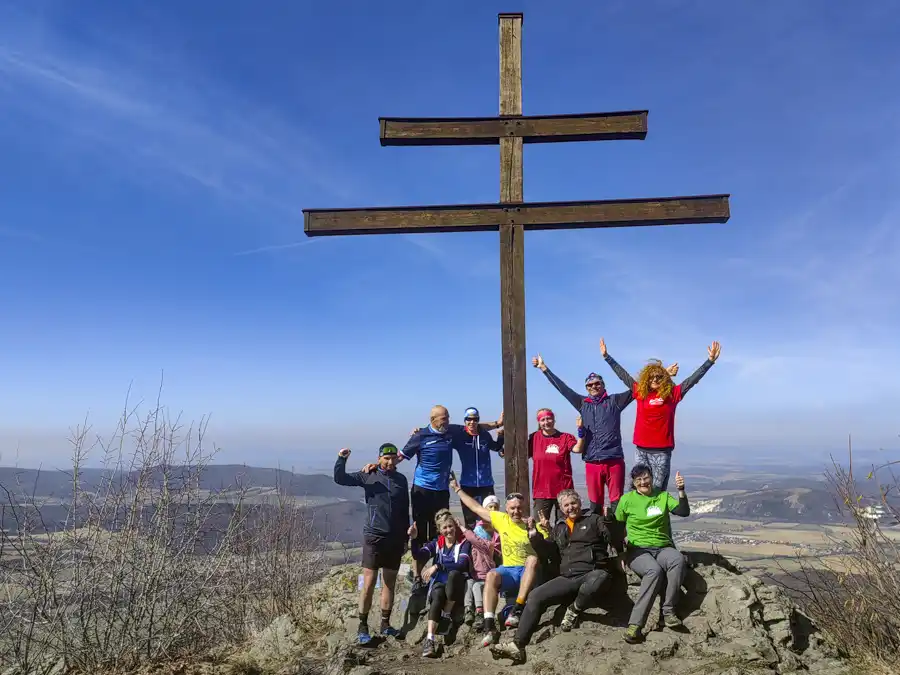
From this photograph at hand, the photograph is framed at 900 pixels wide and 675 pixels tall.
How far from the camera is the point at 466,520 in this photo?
5.75m

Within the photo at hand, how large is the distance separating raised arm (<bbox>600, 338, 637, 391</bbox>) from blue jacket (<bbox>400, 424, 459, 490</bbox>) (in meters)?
Answer: 1.84

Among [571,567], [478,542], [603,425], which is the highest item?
[603,425]

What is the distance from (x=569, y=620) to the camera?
4.59m

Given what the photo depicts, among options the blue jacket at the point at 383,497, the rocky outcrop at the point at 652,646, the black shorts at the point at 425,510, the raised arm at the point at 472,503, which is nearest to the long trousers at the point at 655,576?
the rocky outcrop at the point at 652,646

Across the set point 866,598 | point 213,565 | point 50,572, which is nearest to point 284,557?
point 213,565

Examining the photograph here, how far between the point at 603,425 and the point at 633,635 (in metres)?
1.92

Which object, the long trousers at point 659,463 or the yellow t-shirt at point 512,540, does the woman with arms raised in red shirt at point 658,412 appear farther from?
the yellow t-shirt at point 512,540

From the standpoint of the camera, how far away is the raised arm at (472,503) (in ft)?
17.8

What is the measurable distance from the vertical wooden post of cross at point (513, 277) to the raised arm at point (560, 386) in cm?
27

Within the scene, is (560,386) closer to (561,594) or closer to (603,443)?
(603,443)

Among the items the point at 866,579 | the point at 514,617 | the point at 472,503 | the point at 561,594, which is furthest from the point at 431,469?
the point at 866,579

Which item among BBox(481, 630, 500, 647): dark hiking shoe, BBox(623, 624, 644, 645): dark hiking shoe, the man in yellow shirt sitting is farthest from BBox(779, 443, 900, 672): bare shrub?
BBox(481, 630, 500, 647): dark hiking shoe

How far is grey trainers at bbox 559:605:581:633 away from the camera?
4.57 m

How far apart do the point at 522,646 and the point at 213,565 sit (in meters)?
3.93
